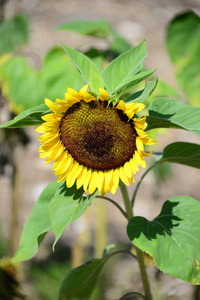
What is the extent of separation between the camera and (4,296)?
105cm

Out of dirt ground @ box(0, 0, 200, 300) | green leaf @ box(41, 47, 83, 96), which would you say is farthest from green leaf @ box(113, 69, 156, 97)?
dirt ground @ box(0, 0, 200, 300)

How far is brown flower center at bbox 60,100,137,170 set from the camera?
1.84 feet

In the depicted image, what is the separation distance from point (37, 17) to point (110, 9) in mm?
510

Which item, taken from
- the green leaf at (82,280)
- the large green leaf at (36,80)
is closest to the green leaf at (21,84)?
the large green leaf at (36,80)

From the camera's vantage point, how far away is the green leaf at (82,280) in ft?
2.39

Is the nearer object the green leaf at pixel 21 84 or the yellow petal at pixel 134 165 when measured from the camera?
the yellow petal at pixel 134 165

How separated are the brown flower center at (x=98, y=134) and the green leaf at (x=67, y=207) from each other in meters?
0.05

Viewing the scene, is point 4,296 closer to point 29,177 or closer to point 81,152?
point 81,152

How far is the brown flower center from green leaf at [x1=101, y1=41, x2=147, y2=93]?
35 mm

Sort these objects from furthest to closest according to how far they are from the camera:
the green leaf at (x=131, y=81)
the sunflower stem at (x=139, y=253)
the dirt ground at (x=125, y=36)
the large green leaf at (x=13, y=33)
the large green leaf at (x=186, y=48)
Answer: the dirt ground at (x=125, y=36) → the large green leaf at (x=13, y=33) → the large green leaf at (x=186, y=48) → the sunflower stem at (x=139, y=253) → the green leaf at (x=131, y=81)

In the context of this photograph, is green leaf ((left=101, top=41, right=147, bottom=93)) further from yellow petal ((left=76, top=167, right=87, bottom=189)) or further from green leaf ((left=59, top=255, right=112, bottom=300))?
green leaf ((left=59, top=255, right=112, bottom=300))

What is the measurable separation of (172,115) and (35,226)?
0.86ft

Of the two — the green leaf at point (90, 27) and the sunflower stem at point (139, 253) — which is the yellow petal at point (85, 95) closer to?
the sunflower stem at point (139, 253)

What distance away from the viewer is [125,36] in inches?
114
